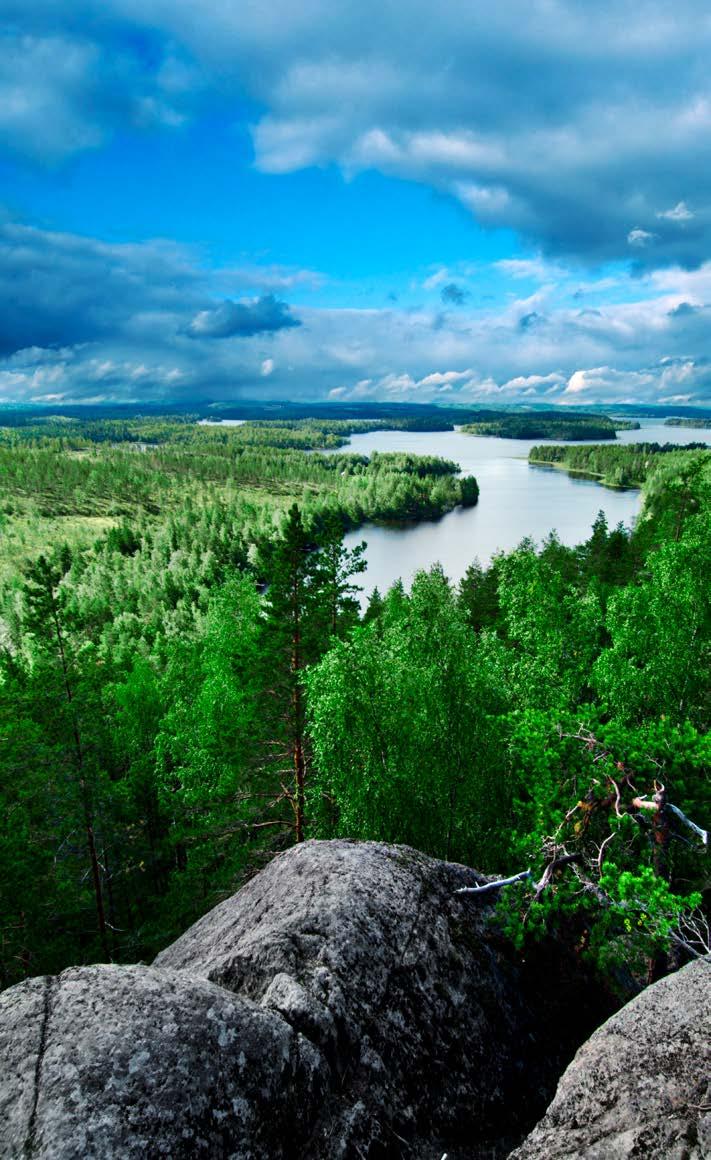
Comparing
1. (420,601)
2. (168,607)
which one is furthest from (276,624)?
(168,607)

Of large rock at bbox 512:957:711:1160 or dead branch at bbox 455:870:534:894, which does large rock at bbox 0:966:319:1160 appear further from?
dead branch at bbox 455:870:534:894

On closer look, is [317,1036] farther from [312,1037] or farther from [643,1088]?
[643,1088]

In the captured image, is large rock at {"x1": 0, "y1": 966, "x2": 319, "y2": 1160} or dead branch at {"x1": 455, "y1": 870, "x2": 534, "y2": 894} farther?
dead branch at {"x1": 455, "y1": 870, "x2": 534, "y2": 894}

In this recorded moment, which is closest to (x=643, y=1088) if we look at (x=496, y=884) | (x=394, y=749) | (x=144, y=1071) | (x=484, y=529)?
(x=496, y=884)

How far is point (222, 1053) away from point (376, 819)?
29.2ft

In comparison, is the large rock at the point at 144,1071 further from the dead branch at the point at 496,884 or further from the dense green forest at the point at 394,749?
the dense green forest at the point at 394,749

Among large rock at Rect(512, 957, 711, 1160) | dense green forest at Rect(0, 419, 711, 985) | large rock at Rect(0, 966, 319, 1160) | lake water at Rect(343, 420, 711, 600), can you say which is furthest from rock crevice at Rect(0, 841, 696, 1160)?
lake water at Rect(343, 420, 711, 600)

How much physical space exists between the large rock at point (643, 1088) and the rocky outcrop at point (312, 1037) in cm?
162

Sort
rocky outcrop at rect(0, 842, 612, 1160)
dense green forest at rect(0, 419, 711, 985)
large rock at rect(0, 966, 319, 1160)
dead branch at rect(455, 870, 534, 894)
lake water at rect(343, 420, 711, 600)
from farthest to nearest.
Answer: lake water at rect(343, 420, 711, 600) → dense green forest at rect(0, 419, 711, 985) → dead branch at rect(455, 870, 534, 894) → rocky outcrop at rect(0, 842, 612, 1160) → large rock at rect(0, 966, 319, 1160)

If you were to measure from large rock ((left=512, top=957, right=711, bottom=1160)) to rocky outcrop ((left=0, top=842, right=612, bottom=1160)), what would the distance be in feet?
5.30

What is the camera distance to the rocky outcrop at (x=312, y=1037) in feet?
18.6

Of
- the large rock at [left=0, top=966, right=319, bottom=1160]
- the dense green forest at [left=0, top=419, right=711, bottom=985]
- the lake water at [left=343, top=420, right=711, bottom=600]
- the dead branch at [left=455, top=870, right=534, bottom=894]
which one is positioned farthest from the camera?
the lake water at [left=343, top=420, right=711, bottom=600]

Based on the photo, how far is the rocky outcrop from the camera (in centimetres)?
568

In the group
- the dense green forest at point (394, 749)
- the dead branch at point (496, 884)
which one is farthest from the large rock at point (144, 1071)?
the dense green forest at point (394, 749)
